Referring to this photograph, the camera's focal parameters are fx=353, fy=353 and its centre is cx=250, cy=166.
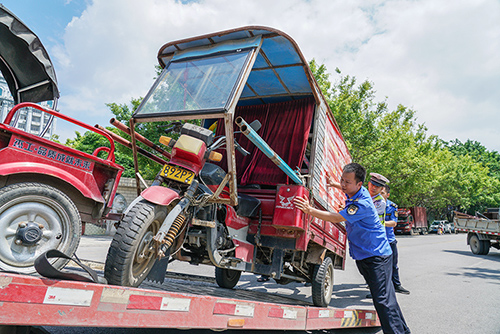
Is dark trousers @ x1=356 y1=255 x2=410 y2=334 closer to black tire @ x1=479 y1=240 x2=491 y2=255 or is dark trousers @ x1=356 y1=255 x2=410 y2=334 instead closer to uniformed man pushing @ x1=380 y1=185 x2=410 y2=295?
uniformed man pushing @ x1=380 y1=185 x2=410 y2=295

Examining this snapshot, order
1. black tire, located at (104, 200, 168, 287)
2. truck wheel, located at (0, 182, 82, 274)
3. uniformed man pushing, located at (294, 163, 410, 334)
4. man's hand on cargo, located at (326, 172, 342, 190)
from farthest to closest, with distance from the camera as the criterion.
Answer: man's hand on cargo, located at (326, 172, 342, 190)
uniformed man pushing, located at (294, 163, 410, 334)
black tire, located at (104, 200, 168, 287)
truck wheel, located at (0, 182, 82, 274)

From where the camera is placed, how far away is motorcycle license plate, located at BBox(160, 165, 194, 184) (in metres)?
3.36

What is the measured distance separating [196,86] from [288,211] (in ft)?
6.10

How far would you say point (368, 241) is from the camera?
3645 millimetres

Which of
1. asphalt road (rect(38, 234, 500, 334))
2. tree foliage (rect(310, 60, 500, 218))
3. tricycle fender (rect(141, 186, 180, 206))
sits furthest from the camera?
tree foliage (rect(310, 60, 500, 218))

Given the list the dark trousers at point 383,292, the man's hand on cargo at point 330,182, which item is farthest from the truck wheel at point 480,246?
the dark trousers at point 383,292

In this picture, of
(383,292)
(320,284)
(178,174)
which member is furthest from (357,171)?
(320,284)

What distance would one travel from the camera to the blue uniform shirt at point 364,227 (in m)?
3.54

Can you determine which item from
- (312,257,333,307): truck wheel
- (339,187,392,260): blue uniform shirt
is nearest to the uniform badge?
(339,187,392,260): blue uniform shirt

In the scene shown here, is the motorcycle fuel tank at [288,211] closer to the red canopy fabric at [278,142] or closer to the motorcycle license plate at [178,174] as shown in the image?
the red canopy fabric at [278,142]

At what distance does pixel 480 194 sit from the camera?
40.9m

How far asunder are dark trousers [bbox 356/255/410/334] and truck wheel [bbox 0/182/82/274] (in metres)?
2.81

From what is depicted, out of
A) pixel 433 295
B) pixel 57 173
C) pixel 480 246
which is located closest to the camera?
pixel 57 173

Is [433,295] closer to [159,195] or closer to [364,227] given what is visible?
[364,227]
